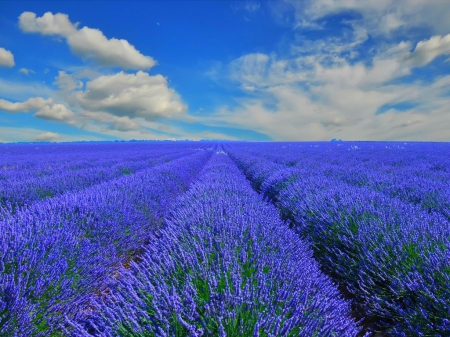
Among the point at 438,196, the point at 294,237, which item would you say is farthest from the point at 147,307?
the point at 438,196

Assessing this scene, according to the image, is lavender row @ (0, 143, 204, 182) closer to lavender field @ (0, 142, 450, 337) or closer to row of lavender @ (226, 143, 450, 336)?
lavender field @ (0, 142, 450, 337)

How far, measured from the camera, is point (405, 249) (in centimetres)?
192

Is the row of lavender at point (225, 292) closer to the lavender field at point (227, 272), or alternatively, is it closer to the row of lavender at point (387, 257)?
the lavender field at point (227, 272)

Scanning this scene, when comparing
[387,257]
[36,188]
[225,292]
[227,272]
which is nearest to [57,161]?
[36,188]

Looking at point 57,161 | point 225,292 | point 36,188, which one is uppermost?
point 225,292

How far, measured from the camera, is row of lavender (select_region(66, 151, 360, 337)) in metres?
1.19

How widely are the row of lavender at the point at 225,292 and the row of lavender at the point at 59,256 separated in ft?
0.80

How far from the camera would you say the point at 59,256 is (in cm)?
188

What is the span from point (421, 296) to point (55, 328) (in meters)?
2.39

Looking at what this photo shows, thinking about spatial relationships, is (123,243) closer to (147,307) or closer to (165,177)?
(147,307)

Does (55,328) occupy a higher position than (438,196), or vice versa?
(438,196)

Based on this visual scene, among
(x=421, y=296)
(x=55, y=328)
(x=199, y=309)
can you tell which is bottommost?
(x=55, y=328)

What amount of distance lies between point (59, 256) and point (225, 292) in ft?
4.45

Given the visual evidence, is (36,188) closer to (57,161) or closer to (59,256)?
(59,256)
